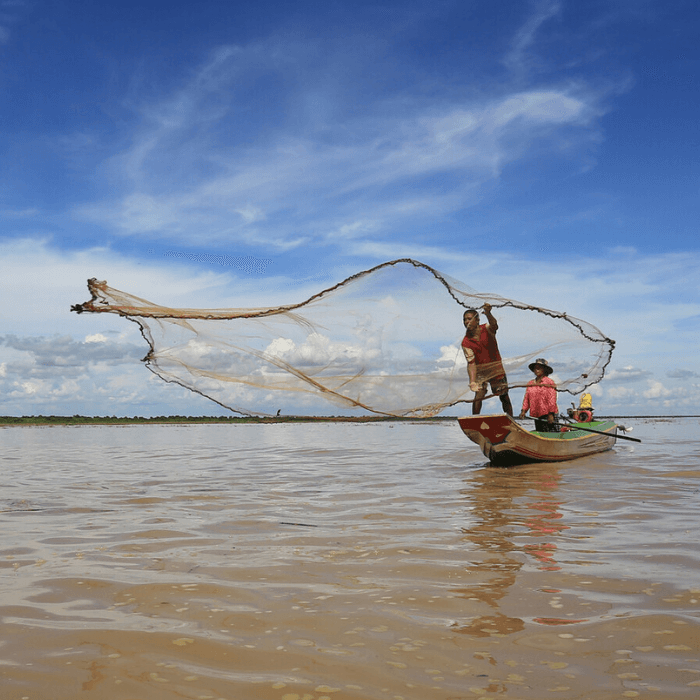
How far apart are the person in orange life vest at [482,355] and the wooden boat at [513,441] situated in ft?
2.71

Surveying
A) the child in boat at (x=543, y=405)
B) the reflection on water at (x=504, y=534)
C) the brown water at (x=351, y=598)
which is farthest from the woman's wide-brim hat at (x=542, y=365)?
the brown water at (x=351, y=598)

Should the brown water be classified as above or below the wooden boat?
below

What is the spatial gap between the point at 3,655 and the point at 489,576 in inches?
120

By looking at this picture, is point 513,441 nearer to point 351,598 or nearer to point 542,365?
point 542,365

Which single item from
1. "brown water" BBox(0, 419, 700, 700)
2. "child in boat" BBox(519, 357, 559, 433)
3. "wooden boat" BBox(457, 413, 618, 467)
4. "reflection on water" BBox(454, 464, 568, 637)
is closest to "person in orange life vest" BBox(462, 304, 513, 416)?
"wooden boat" BBox(457, 413, 618, 467)

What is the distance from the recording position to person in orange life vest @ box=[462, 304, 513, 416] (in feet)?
35.5

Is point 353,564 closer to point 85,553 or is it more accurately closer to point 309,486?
point 85,553

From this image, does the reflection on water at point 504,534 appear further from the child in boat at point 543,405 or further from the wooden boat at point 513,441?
the child in boat at point 543,405

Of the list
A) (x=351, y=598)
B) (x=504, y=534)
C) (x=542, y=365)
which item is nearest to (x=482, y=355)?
(x=542, y=365)

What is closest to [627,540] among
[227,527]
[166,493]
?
[227,527]

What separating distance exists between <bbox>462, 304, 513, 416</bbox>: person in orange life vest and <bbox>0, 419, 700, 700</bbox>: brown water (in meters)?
2.97

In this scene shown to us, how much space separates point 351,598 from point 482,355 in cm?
783

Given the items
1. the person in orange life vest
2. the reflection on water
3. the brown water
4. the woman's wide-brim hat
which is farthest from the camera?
the woman's wide-brim hat

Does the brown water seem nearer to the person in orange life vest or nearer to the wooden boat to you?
the person in orange life vest
